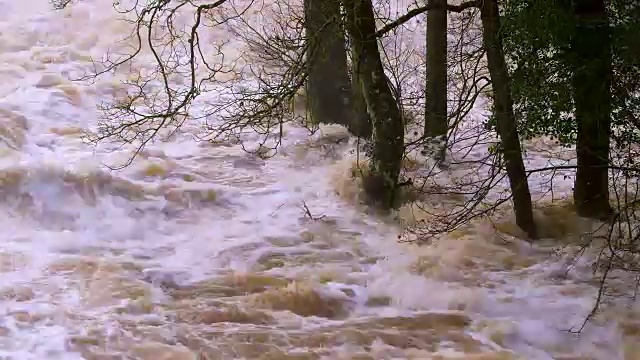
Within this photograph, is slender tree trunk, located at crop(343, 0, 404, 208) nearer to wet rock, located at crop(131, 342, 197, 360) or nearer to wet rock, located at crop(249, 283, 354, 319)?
wet rock, located at crop(249, 283, 354, 319)

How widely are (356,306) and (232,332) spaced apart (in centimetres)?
112

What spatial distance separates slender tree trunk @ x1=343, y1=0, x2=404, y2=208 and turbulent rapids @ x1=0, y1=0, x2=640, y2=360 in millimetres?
337

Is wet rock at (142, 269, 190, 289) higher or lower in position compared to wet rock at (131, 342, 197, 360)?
higher

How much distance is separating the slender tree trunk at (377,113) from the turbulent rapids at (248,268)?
34 cm

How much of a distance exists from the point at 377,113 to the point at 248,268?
85.8 inches

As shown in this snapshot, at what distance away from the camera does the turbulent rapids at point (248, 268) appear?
5.74 m

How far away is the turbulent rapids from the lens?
5.74 metres

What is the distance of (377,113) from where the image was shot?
8031 mm

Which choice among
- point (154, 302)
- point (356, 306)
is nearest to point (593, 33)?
point (356, 306)

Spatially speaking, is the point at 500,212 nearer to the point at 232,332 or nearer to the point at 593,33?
the point at 593,33

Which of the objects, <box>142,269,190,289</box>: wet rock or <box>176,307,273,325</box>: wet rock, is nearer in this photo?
<box>176,307,273,325</box>: wet rock

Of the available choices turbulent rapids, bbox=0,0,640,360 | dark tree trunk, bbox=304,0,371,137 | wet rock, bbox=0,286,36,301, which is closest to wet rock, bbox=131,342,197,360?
turbulent rapids, bbox=0,0,640,360

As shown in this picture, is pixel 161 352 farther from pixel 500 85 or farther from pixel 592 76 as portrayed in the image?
pixel 592 76

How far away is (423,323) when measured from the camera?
6.05 metres
